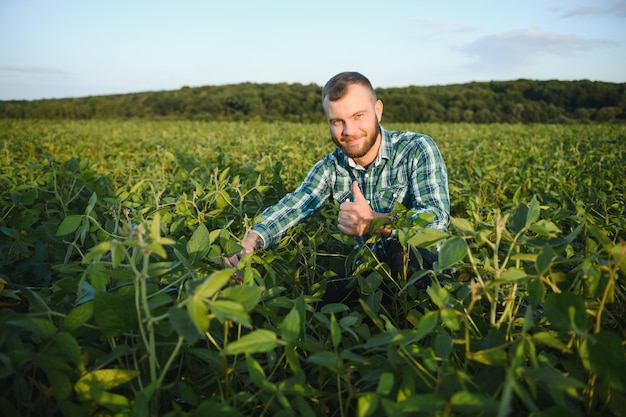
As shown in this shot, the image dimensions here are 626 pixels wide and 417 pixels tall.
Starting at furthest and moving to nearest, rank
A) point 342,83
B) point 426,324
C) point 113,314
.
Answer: point 342,83
point 113,314
point 426,324

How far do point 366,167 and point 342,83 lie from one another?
0.48 m

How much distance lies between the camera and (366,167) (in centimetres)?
223

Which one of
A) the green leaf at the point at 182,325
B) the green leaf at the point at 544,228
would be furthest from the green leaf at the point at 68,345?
the green leaf at the point at 544,228

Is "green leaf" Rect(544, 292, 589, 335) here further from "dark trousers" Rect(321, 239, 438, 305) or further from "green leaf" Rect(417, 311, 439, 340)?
"dark trousers" Rect(321, 239, 438, 305)

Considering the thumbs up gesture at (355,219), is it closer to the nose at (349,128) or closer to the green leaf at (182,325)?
the nose at (349,128)

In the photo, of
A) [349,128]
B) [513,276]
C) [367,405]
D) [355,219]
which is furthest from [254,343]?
[349,128]

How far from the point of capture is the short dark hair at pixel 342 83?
211 cm

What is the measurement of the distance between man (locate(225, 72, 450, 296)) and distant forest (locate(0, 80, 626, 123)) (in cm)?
2693

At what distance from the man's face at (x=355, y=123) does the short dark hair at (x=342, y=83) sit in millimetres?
22

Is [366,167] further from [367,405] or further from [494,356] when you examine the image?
[367,405]

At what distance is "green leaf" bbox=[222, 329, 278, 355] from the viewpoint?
0.66 m

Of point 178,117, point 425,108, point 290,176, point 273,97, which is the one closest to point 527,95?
point 425,108

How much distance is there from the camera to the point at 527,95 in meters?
34.2

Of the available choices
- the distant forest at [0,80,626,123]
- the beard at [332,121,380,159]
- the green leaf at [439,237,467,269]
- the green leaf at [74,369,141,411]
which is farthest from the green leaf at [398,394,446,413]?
the distant forest at [0,80,626,123]
